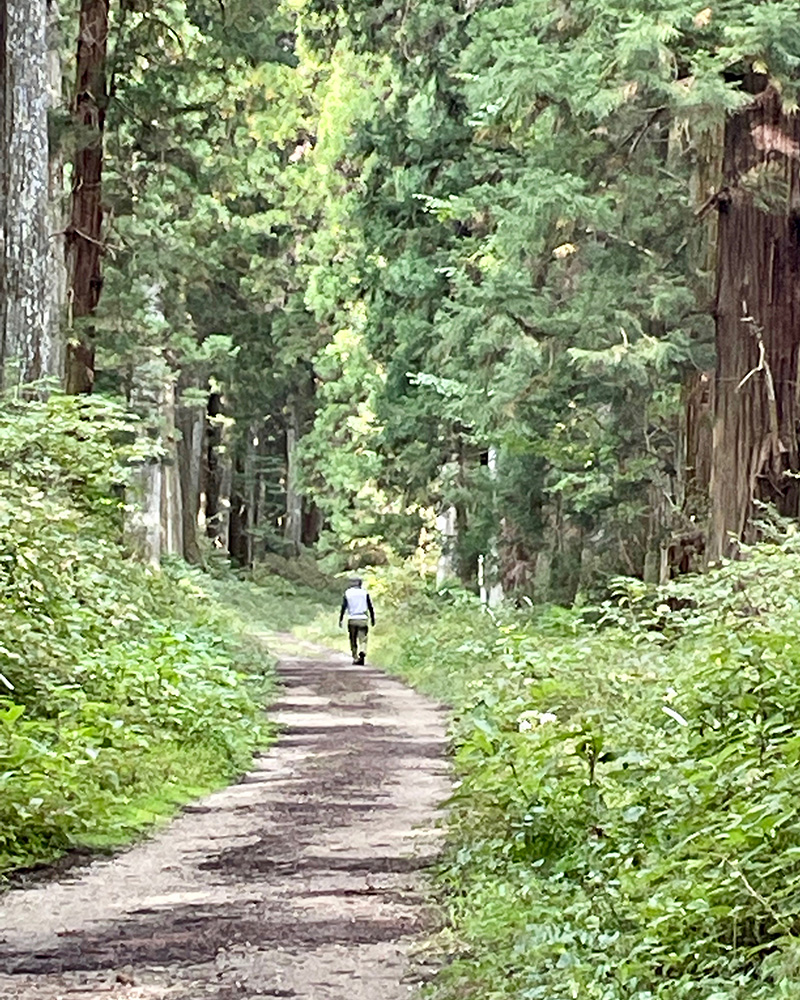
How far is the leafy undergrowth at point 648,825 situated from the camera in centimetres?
493

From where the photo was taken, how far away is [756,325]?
1449 cm

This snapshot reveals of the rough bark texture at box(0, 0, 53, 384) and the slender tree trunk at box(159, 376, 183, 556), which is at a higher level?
the rough bark texture at box(0, 0, 53, 384)

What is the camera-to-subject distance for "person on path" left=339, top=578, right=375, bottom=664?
80.1ft

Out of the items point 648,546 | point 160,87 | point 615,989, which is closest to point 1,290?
point 160,87

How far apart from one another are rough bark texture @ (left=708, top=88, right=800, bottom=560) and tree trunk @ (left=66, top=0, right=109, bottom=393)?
7.33 metres

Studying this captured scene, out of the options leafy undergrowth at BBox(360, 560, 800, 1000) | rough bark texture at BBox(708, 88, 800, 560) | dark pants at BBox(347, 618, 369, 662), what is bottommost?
dark pants at BBox(347, 618, 369, 662)

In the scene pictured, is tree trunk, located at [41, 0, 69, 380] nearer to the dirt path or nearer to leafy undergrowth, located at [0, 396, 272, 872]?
leafy undergrowth, located at [0, 396, 272, 872]

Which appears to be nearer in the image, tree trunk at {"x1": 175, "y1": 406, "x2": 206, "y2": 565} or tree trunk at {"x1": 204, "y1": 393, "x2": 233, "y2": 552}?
tree trunk at {"x1": 175, "y1": 406, "x2": 206, "y2": 565}

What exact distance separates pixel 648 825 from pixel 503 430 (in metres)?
12.6

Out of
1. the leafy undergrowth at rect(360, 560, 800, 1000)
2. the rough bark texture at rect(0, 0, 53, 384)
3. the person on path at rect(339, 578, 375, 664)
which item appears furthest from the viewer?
the person on path at rect(339, 578, 375, 664)

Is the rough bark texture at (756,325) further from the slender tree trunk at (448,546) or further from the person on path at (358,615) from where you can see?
the slender tree trunk at (448,546)

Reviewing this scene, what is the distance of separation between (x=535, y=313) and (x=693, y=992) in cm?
1380

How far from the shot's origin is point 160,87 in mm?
19766

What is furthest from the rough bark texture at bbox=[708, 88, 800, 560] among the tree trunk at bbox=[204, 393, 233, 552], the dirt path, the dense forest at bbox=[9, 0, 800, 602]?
the tree trunk at bbox=[204, 393, 233, 552]
